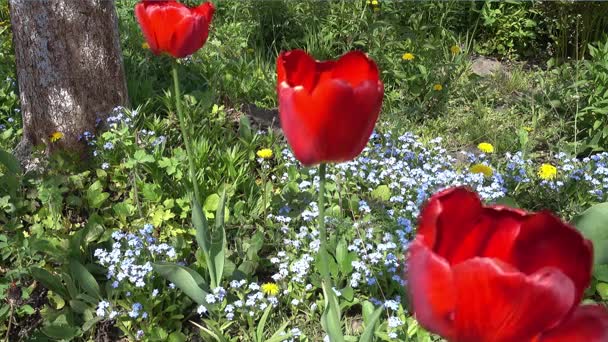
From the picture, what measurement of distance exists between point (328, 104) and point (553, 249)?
0.39m

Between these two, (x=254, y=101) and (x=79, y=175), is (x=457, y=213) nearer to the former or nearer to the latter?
(x=79, y=175)

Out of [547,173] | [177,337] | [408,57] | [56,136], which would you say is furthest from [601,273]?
[56,136]

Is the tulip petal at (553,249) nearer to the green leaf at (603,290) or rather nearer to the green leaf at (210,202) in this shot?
the green leaf at (603,290)

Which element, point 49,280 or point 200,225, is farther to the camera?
point 49,280

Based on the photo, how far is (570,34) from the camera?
14.5 feet

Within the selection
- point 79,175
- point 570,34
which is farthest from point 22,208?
point 570,34

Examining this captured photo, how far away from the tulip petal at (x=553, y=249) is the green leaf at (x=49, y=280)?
1.82 metres

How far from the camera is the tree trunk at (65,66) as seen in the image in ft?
9.04

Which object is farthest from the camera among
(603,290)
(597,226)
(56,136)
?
(56,136)

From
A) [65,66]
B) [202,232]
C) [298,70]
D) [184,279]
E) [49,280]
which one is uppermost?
[298,70]

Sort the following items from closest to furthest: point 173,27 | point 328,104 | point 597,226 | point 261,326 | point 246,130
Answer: point 328,104, point 173,27, point 597,226, point 261,326, point 246,130

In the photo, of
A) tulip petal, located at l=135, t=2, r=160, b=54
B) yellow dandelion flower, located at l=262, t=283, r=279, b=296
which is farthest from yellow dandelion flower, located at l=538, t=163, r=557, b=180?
tulip petal, located at l=135, t=2, r=160, b=54

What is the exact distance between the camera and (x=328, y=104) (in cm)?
94

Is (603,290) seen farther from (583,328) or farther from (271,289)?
(583,328)
